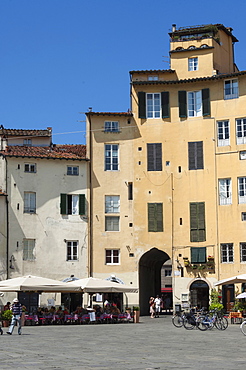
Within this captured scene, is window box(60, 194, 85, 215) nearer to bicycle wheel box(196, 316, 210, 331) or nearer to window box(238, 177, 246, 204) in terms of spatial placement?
window box(238, 177, 246, 204)

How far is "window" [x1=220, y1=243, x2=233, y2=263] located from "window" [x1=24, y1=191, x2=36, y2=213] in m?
14.3

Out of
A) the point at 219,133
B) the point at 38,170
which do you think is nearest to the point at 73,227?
the point at 38,170

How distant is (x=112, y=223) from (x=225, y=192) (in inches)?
351

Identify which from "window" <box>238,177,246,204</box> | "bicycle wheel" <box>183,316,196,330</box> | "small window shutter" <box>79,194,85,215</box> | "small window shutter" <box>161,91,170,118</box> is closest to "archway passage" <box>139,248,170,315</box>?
"small window shutter" <box>79,194,85,215</box>

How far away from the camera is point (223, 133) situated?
2039 inches

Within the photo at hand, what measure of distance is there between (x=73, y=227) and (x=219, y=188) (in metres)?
11.4

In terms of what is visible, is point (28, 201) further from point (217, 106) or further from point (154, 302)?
point (217, 106)

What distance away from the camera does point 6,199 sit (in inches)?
1989

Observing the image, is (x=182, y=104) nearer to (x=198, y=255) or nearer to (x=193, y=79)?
(x=193, y=79)

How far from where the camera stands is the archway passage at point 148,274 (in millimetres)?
53000

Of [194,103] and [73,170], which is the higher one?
[194,103]

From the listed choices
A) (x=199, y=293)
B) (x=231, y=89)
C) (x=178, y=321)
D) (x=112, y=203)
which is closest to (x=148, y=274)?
(x=199, y=293)

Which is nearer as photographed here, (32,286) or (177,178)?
(32,286)

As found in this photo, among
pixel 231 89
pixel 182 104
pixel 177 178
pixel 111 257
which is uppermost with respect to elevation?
pixel 231 89
